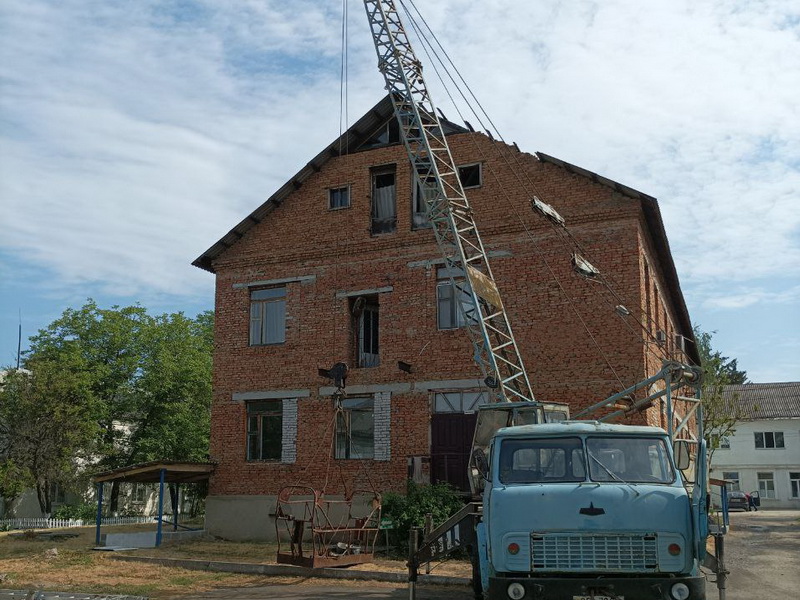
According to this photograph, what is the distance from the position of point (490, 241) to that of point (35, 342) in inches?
1022

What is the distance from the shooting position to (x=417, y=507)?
779 inches

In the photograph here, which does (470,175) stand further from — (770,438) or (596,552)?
(770,438)

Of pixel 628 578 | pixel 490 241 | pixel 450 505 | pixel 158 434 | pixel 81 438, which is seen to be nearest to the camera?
pixel 628 578

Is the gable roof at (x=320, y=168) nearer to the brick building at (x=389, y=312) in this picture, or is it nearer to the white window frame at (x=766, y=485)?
the brick building at (x=389, y=312)

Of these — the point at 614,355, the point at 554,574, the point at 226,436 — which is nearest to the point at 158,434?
the point at 226,436

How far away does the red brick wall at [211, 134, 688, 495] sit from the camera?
21.1 meters

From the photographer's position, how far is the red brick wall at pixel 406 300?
2109 cm

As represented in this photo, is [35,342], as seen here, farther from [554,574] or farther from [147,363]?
[554,574]

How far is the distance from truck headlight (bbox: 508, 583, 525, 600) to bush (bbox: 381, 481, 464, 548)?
10308 millimetres

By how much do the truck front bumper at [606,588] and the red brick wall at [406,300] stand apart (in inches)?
455

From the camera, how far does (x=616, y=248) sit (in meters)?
21.2

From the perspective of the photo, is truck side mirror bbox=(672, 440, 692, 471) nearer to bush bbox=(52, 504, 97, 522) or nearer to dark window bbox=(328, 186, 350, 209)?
dark window bbox=(328, 186, 350, 209)

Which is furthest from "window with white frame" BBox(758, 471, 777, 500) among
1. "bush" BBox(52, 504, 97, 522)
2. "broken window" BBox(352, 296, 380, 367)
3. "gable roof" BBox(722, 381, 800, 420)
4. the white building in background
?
"bush" BBox(52, 504, 97, 522)

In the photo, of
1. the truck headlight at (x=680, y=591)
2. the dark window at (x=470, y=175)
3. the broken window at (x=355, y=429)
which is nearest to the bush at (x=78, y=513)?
the broken window at (x=355, y=429)
